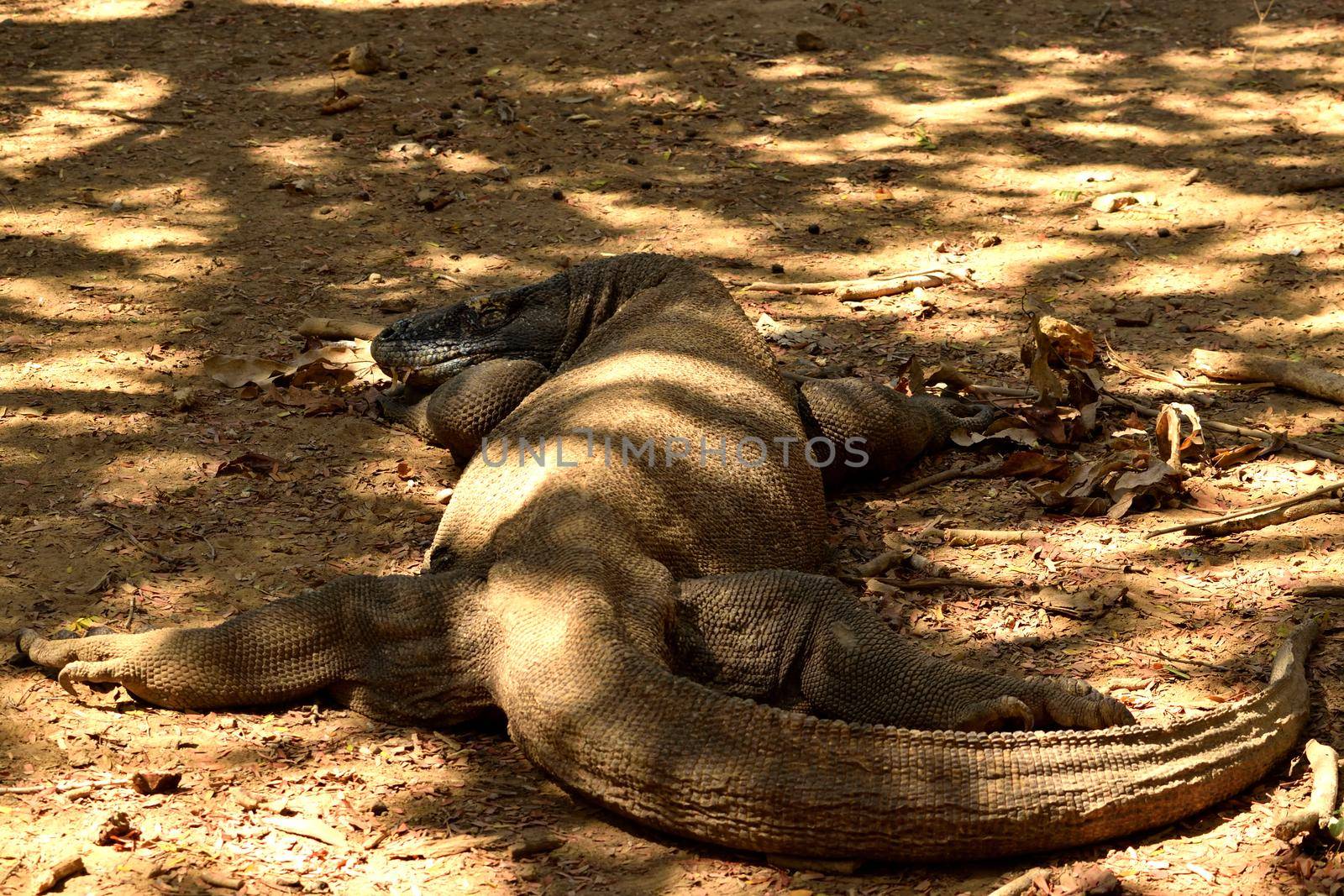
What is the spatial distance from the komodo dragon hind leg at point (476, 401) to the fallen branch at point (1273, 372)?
106 inches

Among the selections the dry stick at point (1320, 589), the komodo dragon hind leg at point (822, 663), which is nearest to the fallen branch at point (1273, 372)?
the dry stick at point (1320, 589)

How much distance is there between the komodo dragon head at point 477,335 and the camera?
5137 millimetres

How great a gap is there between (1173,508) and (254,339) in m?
3.88

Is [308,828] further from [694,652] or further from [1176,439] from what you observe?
[1176,439]

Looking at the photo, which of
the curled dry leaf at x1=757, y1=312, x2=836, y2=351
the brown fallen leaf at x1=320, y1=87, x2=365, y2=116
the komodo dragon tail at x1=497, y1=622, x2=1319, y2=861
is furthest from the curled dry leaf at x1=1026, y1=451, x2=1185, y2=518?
the brown fallen leaf at x1=320, y1=87, x2=365, y2=116

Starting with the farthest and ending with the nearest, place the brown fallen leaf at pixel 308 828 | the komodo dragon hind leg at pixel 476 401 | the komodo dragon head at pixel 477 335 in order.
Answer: the komodo dragon head at pixel 477 335
the komodo dragon hind leg at pixel 476 401
the brown fallen leaf at pixel 308 828

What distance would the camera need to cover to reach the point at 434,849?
9.75ft

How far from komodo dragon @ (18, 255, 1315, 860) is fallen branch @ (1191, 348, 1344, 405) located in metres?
1.32

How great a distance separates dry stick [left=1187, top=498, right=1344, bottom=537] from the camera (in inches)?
164

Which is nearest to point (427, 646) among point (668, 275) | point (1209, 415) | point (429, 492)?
point (429, 492)

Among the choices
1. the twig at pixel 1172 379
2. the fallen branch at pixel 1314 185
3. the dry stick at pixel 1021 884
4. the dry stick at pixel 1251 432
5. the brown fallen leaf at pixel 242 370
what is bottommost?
the dry stick at pixel 1021 884

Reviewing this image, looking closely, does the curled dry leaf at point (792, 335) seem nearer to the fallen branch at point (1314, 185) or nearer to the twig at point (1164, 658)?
the twig at point (1164, 658)

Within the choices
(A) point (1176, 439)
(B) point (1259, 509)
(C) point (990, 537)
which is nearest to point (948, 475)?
(C) point (990, 537)

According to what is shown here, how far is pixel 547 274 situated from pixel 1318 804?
178 inches
